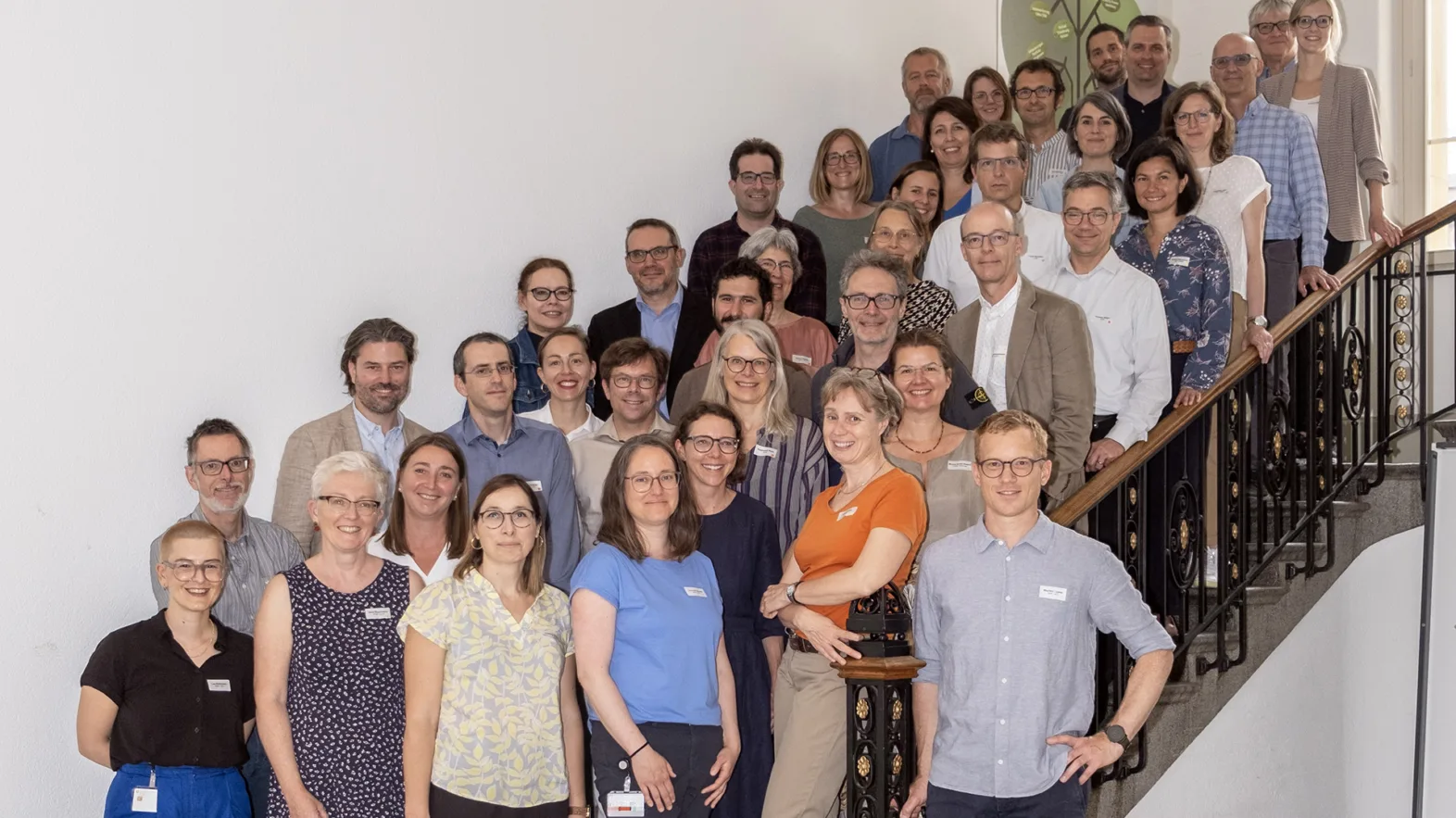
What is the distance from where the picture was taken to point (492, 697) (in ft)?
11.2

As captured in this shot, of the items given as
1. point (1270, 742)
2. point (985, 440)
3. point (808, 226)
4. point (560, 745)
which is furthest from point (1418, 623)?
point (560, 745)

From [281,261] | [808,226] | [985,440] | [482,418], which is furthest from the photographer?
[808,226]

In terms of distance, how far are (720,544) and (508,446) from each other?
0.93 m

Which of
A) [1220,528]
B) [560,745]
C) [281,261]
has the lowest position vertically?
[560,745]

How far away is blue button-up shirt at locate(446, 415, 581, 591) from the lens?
171 inches

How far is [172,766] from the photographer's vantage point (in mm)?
3889

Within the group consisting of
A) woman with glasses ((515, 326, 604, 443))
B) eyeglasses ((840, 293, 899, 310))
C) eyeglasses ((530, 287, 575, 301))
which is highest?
eyeglasses ((530, 287, 575, 301))

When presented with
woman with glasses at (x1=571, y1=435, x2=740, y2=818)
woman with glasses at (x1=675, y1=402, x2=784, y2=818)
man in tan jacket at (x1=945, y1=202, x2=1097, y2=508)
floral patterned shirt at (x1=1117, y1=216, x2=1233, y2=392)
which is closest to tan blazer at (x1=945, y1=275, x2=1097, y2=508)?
man in tan jacket at (x1=945, y1=202, x2=1097, y2=508)

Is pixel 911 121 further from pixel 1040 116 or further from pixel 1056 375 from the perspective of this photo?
pixel 1056 375

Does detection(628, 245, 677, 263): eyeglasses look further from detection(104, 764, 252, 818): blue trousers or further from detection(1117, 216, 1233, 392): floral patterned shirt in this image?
detection(104, 764, 252, 818): blue trousers

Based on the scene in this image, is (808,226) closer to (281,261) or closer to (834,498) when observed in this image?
(281,261)

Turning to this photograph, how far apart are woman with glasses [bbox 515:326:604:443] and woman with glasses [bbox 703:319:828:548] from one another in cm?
65

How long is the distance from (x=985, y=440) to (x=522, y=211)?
295 cm

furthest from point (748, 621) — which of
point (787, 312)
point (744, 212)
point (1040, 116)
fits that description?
point (1040, 116)
